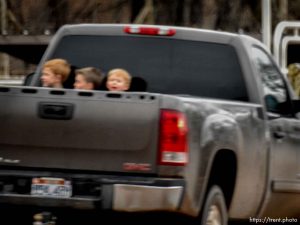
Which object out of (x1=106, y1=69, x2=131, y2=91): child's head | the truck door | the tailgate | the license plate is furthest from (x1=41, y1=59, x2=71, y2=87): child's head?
the license plate

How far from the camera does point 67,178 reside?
8734 millimetres

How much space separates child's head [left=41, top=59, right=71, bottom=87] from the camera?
406 inches

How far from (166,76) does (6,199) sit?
7.71 ft

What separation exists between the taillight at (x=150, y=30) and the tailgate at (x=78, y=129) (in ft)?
6.67

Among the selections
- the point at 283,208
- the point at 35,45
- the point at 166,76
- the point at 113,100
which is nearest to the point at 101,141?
the point at 113,100

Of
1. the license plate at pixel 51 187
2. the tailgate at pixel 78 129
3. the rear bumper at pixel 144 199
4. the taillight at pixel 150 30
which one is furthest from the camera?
the taillight at pixel 150 30

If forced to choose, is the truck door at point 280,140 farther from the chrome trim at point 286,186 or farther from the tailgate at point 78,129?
the tailgate at point 78,129

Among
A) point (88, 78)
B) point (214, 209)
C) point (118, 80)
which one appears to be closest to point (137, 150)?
point (214, 209)

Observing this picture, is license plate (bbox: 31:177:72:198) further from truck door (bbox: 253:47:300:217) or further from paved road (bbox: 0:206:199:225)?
truck door (bbox: 253:47:300:217)

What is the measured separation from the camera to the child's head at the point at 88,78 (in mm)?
10094

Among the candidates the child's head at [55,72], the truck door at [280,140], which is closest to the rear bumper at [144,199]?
the child's head at [55,72]

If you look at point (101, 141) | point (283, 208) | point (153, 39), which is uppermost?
point (153, 39)

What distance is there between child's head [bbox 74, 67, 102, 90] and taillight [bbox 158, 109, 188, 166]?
162 centimetres

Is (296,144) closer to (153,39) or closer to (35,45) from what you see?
(153,39)
